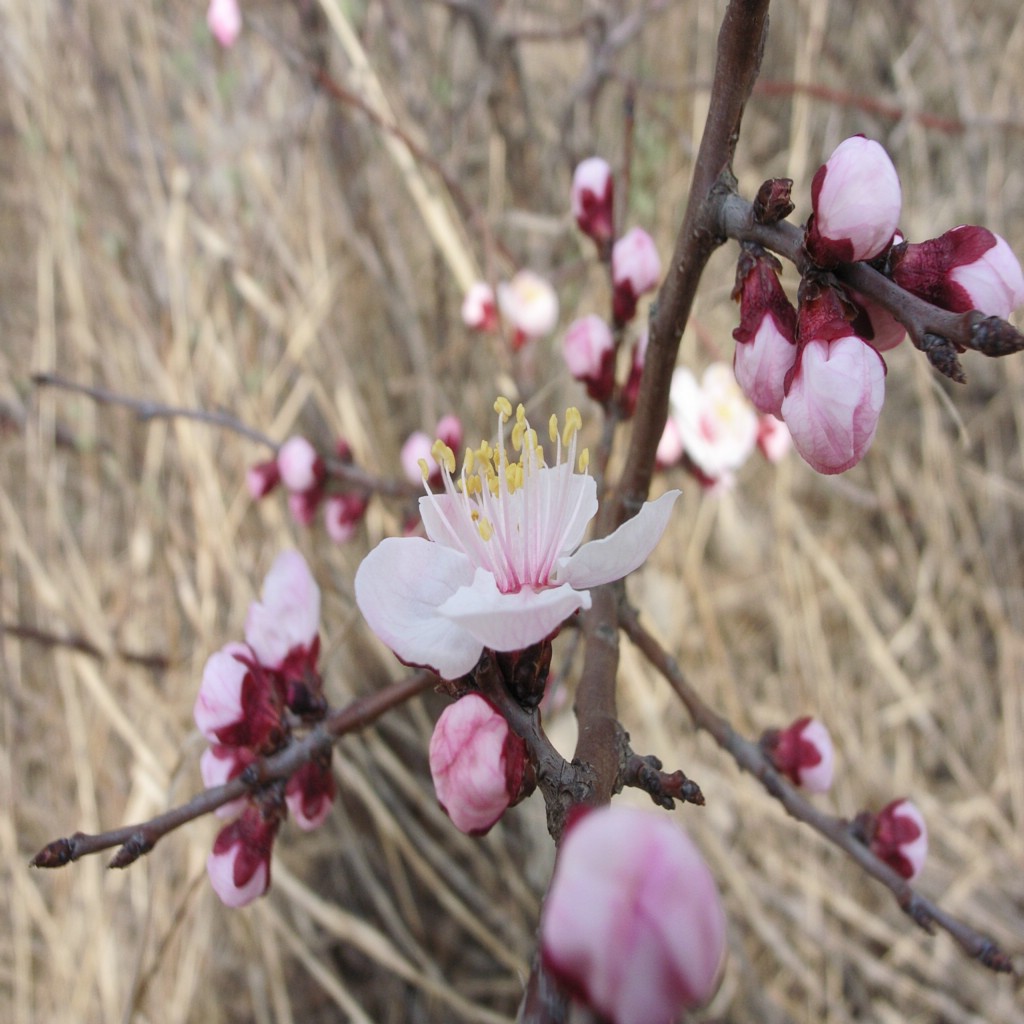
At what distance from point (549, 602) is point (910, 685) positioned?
1597 mm

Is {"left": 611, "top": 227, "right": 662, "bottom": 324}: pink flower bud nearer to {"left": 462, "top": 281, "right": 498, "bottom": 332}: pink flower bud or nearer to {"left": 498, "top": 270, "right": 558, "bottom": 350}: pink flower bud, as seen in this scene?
{"left": 462, "top": 281, "right": 498, "bottom": 332}: pink flower bud

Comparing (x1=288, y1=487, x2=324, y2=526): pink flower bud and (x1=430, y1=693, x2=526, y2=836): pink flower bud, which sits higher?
(x1=430, y1=693, x2=526, y2=836): pink flower bud

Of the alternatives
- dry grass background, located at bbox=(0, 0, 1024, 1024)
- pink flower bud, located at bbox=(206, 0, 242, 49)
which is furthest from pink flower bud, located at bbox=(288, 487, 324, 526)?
pink flower bud, located at bbox=(206, 0, 242, 49)

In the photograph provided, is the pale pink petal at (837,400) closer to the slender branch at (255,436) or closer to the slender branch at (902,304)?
the slender branch at (902,304)

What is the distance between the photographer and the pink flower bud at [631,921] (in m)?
0.28

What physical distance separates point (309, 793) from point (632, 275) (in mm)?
577

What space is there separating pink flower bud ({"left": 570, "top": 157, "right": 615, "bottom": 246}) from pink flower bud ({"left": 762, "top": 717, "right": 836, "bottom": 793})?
21.2 inches

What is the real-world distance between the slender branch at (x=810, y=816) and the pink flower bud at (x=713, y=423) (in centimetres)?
42

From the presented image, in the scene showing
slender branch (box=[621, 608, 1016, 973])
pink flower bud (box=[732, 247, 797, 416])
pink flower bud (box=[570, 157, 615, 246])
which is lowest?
slender branch (box=[621, 608, 1016, 973])

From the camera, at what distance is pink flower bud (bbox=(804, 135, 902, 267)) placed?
44cm

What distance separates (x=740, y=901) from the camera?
4.83ft

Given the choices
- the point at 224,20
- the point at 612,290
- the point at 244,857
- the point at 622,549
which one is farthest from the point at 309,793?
the point at 224,20

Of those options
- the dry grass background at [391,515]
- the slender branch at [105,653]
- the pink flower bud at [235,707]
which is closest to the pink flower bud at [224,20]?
the dry grass background at [391,515]

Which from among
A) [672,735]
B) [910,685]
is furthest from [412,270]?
[910,685]
